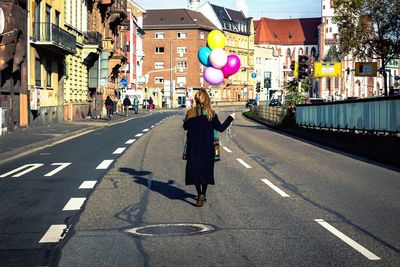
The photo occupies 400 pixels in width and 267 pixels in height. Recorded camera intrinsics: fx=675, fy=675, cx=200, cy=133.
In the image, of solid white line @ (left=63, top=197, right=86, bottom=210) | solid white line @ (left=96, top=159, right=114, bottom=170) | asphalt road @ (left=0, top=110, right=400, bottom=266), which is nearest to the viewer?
asphalt road @ (left=0, top=110, right=400, bottom=266)

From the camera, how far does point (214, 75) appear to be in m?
14.9

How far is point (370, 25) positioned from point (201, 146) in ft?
114

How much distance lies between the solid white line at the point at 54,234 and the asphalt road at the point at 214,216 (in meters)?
0.09

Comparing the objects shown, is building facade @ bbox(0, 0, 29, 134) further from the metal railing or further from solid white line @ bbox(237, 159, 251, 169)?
the metal railing

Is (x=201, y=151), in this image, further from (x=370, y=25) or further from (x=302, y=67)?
(x=370, y=25)

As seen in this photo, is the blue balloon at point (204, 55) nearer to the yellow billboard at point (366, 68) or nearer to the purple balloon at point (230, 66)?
the purple balloon at point (230, 66)

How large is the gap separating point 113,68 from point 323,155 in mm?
46480

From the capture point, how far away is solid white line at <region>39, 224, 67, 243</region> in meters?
7.19

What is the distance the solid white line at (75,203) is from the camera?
31.1ft

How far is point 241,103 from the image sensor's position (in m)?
129

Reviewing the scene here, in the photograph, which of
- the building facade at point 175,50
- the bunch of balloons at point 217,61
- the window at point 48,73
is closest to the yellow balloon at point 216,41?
the bunch of balloons at point 217,61

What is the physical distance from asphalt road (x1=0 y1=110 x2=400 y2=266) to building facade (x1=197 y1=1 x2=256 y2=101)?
109 m

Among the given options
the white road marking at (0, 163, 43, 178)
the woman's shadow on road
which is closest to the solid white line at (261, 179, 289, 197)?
the woman's shadow on road

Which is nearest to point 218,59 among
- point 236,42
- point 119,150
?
point 119,150
